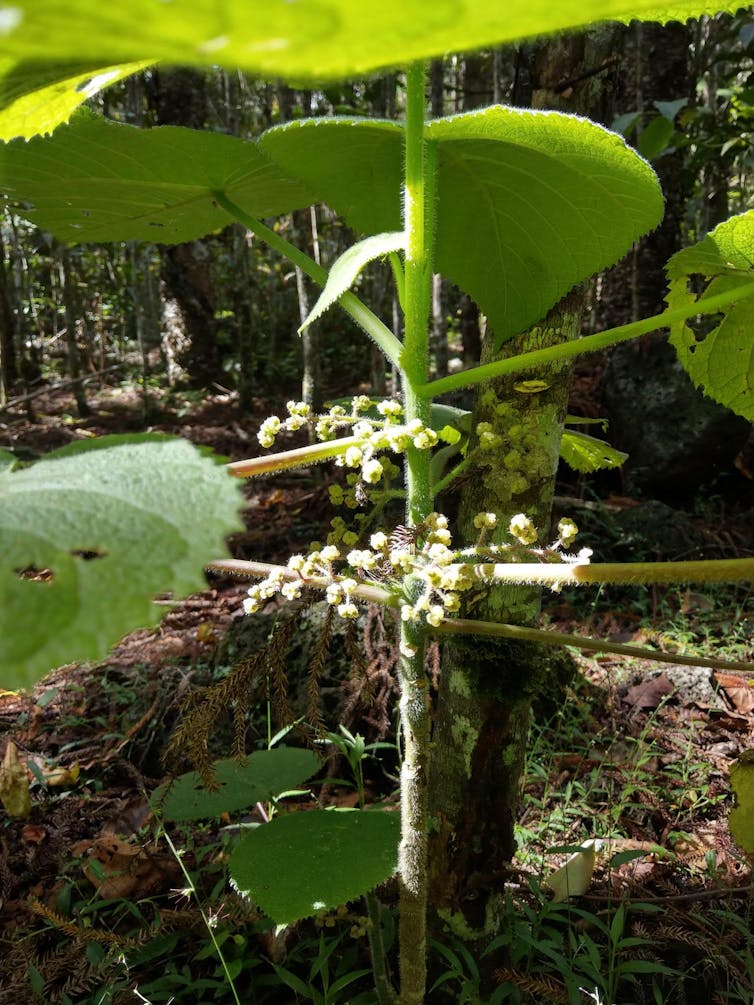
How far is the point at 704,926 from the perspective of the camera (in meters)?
1.56

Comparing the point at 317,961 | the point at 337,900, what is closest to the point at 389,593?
the point at 337,900

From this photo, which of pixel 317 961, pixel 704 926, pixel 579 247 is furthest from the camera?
pixel 704 926

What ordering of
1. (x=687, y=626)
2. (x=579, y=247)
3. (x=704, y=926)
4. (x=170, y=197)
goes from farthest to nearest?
(x=687, y=626) < (x=704, y=926) < (x=170, y=197) < (x=579, y=247)

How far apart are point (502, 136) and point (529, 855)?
168 centimetres

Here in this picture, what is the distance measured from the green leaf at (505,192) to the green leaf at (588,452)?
268mm

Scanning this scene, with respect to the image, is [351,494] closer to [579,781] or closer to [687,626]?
[579,781]

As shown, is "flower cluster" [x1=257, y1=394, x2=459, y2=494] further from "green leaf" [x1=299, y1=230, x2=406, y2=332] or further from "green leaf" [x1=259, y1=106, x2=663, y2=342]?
"green leaf" [x1=259, y1=106, x2=663, y2=342]

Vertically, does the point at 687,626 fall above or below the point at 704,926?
below

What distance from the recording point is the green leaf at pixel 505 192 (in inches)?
27.5

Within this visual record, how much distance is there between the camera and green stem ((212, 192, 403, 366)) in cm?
74

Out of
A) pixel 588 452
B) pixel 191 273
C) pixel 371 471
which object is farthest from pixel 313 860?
pixel 191 273

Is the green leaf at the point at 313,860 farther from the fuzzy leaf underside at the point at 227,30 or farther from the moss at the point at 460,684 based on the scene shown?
the fuzzy leaf underside at the point at 227,30

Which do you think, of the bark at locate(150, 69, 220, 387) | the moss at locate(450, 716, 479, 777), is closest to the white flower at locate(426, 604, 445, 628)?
the moss at locate(450, 716, 479, 777)

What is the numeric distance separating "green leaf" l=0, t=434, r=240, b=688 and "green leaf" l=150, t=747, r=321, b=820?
2.87ft
